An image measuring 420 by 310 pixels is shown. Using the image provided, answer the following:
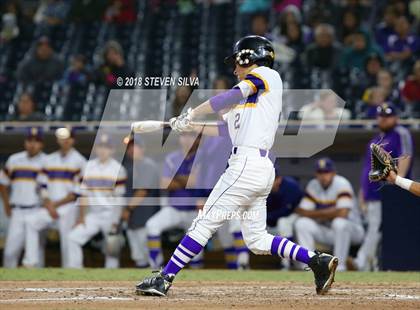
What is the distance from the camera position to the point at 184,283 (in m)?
8.44

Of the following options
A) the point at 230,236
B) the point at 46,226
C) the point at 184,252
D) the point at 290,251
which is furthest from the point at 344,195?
the point at 184,252

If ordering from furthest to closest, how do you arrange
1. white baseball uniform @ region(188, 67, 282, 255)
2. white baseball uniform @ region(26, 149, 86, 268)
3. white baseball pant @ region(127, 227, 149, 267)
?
white baseball uniform @ region(26, 149, 86, 268) < white baseball pant @ region(127, 227, 149, 267) < white baseball uniform @ region(188, 67, 282, 255)

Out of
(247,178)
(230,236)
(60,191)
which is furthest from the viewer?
(60,191)

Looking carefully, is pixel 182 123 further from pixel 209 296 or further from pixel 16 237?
pixel 16 237

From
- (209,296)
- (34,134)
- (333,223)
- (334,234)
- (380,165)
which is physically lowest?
(209,296)

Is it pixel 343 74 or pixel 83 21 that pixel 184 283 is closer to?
pixel 343 74

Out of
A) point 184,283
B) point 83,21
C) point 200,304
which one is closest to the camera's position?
point 200,304

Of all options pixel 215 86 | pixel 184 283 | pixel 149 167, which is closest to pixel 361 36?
pixel 215 86

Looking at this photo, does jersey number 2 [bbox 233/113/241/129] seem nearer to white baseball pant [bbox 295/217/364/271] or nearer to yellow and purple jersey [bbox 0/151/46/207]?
white baseball pant [bbox 295/217/364/271]

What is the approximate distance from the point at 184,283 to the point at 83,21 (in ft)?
26.6

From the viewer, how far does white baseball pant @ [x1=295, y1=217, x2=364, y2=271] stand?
36.8 feet

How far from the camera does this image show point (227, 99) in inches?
264

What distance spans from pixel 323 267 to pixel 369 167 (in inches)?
180

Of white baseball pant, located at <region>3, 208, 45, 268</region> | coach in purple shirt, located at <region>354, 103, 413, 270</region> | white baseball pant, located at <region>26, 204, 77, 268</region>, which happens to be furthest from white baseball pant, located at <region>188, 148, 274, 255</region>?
white baseball pant, located at <region>3, 208, 45, 268</region>
